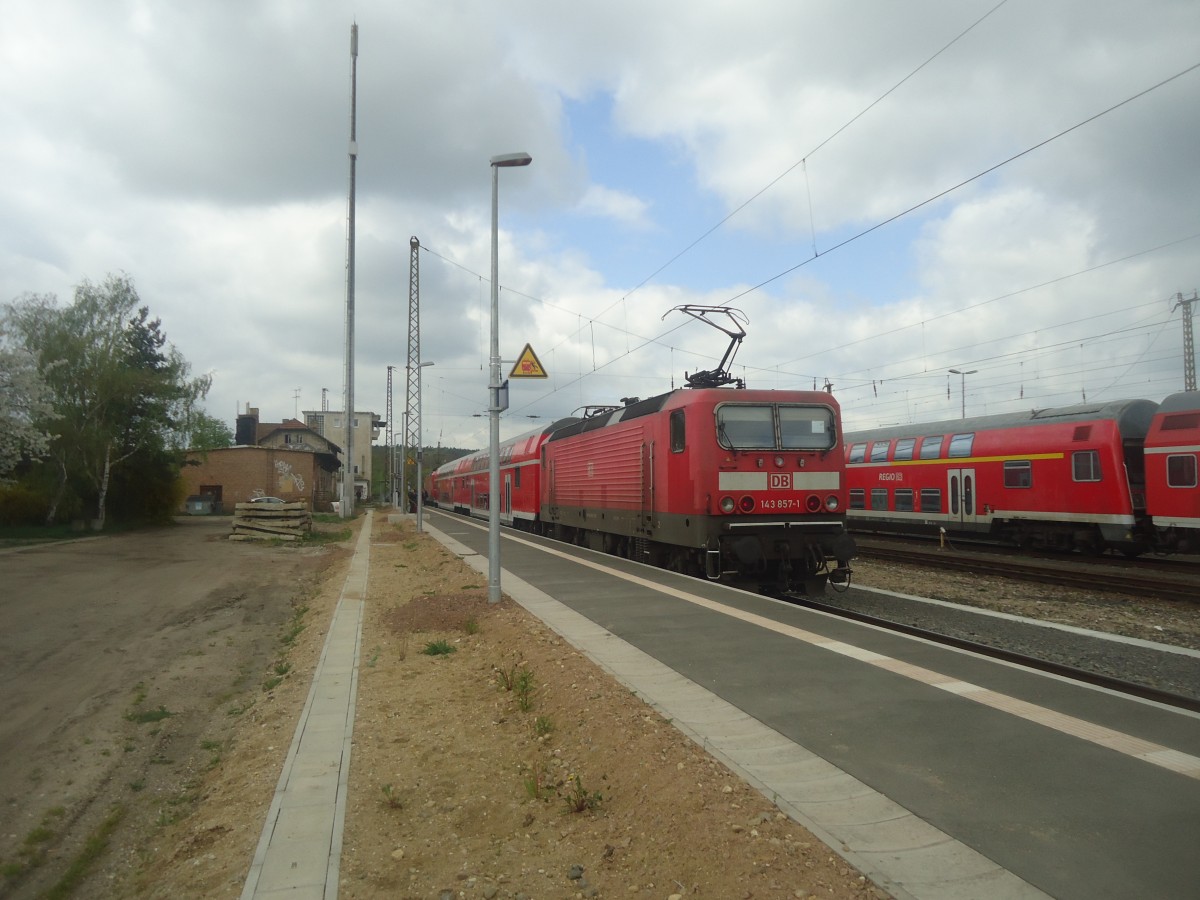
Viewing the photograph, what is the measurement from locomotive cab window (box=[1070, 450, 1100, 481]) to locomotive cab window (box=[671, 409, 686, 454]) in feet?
34.8

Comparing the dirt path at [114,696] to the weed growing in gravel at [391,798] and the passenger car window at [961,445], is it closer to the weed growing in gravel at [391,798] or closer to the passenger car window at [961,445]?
the weed growing in gravel at [391,798]

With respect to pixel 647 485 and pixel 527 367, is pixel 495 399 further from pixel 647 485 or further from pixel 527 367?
pixel 647 485

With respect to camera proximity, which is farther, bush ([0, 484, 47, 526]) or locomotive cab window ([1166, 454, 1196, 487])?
bush ([0, 484, 47, 526])

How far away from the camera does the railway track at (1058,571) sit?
13312mm

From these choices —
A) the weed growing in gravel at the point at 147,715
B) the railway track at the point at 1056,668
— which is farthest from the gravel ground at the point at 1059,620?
the weed growing in gravel at the point at 147,715

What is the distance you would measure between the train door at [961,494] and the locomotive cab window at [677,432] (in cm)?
1141

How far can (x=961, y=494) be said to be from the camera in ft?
68.7

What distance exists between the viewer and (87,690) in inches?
354

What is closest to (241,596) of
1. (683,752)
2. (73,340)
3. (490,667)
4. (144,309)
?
(490,667)

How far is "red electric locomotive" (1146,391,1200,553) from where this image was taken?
15484mm

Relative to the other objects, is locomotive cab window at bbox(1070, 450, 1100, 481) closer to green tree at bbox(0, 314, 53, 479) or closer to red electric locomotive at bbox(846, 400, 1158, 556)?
red electric locomotive at bbox(846, 400, 1158, 556)

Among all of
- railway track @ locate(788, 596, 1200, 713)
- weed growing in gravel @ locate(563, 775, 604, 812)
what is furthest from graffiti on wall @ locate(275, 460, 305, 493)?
weed growing in gravel @ locate(563, 775, 604, 812)

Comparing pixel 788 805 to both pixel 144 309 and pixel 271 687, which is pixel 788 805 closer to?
pixel 271 687

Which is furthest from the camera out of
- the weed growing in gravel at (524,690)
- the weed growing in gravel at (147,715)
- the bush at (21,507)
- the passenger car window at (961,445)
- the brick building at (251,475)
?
the brick building at (251,475)
